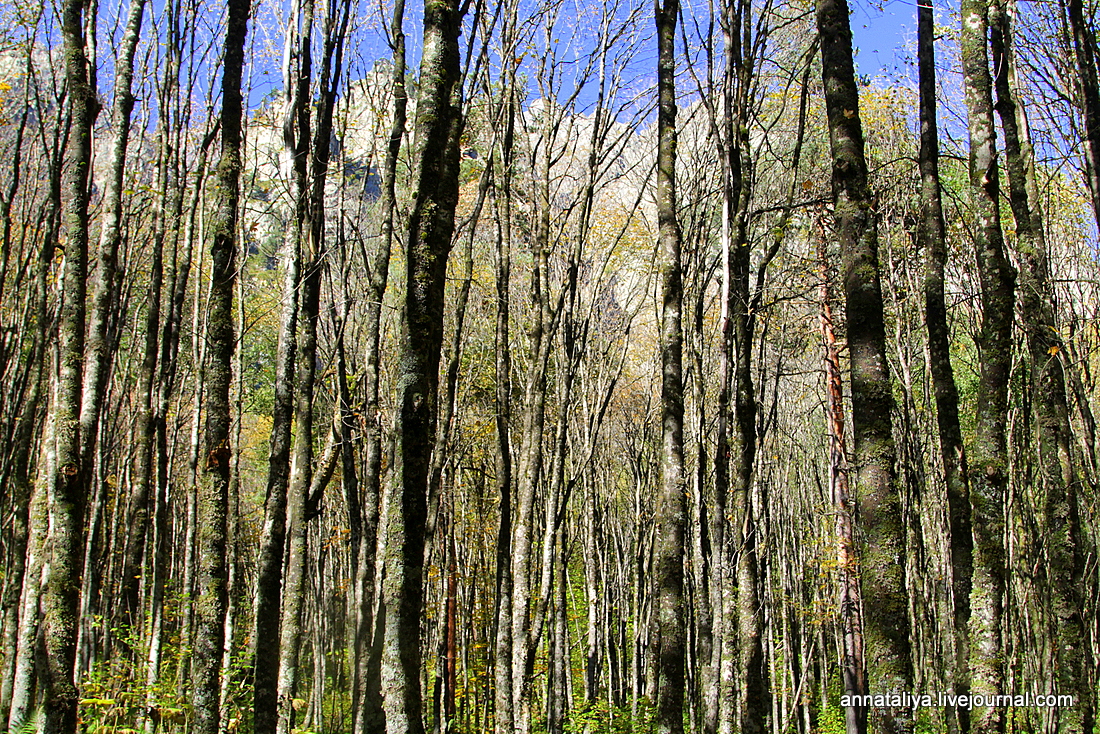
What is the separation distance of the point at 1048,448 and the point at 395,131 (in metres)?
7.11

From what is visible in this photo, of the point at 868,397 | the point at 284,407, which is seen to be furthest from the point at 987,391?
the point at 284,407

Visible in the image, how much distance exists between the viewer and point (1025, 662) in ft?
47.0

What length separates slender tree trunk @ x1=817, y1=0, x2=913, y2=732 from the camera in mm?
4109

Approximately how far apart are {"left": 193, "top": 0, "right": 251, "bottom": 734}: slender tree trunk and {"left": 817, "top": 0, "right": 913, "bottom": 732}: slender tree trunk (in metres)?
4.14

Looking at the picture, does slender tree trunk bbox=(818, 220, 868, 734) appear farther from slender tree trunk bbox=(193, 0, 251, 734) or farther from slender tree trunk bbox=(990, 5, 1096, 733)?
slender tree trunk bbox=(193, 0, 251, 734)

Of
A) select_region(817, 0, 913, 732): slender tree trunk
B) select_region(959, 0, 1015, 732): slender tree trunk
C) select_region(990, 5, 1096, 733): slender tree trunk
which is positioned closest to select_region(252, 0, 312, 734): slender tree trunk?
select_region(817, 0, 913, 732): slender tree trunk

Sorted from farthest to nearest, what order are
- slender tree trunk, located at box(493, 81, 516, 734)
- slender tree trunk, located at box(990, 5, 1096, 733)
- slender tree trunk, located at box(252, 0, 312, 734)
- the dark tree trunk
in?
slender tree trunk, located at box(493, 81, 516, 734)
the dark tree trunk
slender tree trunk, located at box(990, 5, 1096, 733)
slender tree trunk, located at box(252, 0, 312, 734)

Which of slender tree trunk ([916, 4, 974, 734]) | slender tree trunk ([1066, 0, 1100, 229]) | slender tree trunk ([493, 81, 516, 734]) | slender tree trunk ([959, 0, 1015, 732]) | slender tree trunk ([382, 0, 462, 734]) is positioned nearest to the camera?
slender tree trunk ([382, 0, 462, 734])

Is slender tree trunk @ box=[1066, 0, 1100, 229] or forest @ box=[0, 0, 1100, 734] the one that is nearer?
forest @ box=[0, 0, 1100, 734]

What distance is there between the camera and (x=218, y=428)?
5.12 m

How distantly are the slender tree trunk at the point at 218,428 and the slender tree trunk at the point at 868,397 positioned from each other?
414cm

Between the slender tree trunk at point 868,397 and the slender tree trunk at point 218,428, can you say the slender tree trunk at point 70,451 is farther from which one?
the slender tree trunk at point 868,397

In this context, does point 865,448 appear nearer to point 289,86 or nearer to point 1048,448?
point 1048,448

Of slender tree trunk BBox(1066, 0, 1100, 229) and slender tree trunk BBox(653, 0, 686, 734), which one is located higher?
slender tree trunk BBox(1066, 0, 1100, 229)
